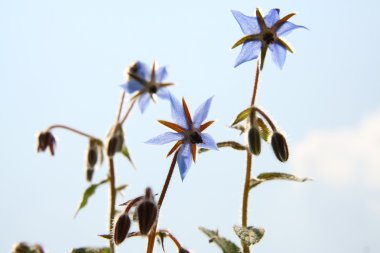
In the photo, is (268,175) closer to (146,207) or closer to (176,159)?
(176,159)

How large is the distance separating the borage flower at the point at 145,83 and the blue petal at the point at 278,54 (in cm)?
38

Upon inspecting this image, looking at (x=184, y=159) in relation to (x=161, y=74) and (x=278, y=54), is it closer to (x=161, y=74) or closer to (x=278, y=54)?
(x=161, y=74)

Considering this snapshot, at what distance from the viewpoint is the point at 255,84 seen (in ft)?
5.78

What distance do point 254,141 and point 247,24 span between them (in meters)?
0.49

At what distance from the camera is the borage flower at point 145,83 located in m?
1.86

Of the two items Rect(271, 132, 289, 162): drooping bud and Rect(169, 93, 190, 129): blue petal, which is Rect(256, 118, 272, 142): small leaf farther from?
Rect(169, 93, 190, 129): blue petal

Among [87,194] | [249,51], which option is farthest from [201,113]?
[87,194]

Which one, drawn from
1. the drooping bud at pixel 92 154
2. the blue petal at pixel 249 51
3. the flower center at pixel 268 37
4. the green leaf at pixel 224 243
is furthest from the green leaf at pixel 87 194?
the flower center at pixel 268 37

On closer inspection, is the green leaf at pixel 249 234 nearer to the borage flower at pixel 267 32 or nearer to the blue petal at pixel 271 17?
the borage flower at pixel 267 32

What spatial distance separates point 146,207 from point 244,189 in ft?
1.19

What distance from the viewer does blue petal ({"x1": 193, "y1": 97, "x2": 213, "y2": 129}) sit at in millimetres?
1750

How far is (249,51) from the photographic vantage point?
1.88 meters

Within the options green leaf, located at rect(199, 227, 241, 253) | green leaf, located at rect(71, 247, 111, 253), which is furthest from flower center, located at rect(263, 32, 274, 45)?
green leaf, located at rect(71, 247, 111, 253)

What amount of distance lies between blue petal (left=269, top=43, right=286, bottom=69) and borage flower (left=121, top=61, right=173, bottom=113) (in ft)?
1.24
